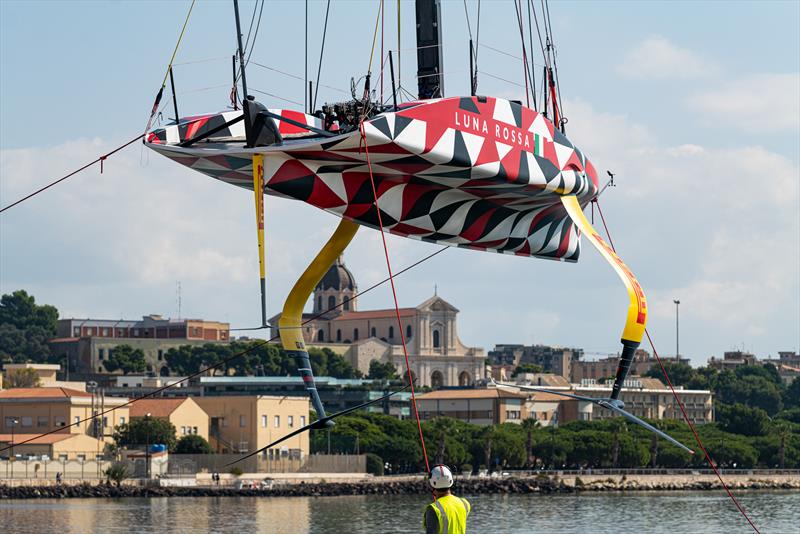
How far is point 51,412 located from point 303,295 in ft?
227

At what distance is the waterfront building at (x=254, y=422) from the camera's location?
299ft

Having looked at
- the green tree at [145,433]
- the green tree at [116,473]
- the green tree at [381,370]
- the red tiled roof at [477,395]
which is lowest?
the green tree at [116,473]

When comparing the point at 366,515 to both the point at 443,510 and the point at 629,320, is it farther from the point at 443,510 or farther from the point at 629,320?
the point at 443,510

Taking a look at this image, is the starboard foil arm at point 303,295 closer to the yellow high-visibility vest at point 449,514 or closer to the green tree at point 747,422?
the yellow high-visibility vest at point 449,514

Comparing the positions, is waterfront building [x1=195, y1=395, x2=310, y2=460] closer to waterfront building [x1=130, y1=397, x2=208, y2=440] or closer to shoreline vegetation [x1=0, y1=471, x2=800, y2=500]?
waterfront building [x1=130, y1=397, x2=208, y2=440]

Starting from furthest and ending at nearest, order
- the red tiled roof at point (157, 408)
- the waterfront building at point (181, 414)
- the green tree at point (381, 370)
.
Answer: the green tree at point (381, 370)
the red tiled roof at point (157, 408)
the waterfront building at point (181, 414)

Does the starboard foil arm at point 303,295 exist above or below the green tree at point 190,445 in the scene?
above

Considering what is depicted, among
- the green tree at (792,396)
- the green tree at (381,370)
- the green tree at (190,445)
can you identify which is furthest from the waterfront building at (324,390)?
the green tree at (792,396)

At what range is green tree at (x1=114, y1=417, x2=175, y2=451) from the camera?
87188 mm

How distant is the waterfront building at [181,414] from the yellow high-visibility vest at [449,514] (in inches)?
3074

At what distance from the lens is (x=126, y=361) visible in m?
169

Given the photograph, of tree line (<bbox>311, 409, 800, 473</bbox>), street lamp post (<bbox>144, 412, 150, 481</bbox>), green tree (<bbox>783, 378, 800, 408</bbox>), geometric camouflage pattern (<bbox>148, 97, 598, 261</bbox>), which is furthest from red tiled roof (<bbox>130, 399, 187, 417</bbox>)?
green tree (<bbox>783, 378, 800, 408</bbox>)

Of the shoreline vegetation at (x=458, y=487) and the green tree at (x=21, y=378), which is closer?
the shoreline vegetation at (x=458, y=487)

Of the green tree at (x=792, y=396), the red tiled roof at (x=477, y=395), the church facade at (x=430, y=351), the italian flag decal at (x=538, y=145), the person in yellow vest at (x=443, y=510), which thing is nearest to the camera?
the person in yellow vest at (x=443, y=510)
